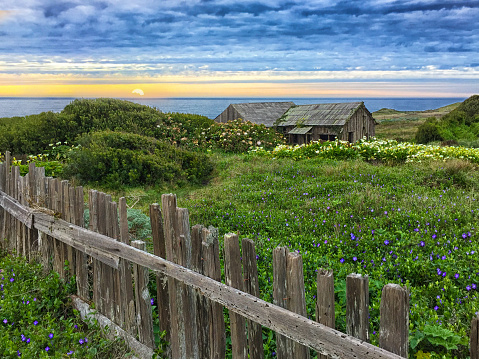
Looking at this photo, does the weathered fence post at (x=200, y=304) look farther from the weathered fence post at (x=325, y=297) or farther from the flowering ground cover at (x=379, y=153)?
the flowering ground cover at (x=379, y=153)

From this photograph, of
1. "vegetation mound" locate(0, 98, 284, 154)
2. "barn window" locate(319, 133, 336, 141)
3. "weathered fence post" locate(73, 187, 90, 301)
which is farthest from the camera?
"barn window" locate(319, 133, 336, 141)

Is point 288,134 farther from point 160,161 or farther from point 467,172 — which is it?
point 467,172

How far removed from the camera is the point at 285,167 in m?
11.5

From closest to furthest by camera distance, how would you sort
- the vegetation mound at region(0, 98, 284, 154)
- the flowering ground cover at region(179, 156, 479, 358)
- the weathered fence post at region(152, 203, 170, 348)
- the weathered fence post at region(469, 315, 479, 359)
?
the weathered fence post at region(469, 315, 479, 359), the weathered fence post at region(152, 203, 170, 348), the flowering ground cover at region(179, 156, 479, 358), the vegetation mound at region(0, 98, 284, 154)

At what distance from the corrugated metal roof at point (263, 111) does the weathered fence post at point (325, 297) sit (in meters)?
26.6

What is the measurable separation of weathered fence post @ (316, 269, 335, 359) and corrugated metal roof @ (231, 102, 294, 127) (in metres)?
26.6

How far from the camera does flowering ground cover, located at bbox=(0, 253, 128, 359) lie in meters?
3.80

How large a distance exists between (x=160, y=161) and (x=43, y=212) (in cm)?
711

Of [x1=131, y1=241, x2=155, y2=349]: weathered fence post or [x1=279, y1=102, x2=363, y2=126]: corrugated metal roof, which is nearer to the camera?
[x1=131, y1=241, x2=155, y2=349]: weathered fence post

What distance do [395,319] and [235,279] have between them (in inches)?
46.6

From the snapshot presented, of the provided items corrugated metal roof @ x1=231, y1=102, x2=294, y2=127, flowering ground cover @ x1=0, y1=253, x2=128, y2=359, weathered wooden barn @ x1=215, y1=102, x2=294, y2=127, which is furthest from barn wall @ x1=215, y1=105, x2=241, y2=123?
flowering ground cover @ x1=0, y1=253, x2=128, y2=359

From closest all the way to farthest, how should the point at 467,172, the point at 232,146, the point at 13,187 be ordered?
the point at 13,187 < the point at 467,172 < the point at 232,146

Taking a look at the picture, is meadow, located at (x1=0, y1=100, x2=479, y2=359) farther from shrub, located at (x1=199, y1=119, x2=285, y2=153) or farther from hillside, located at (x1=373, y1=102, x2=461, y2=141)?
hillside, located at (x1=373, y1=102, x2=461, y2=141)

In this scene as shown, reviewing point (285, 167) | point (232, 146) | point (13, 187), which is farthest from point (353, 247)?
point (232, 146)
